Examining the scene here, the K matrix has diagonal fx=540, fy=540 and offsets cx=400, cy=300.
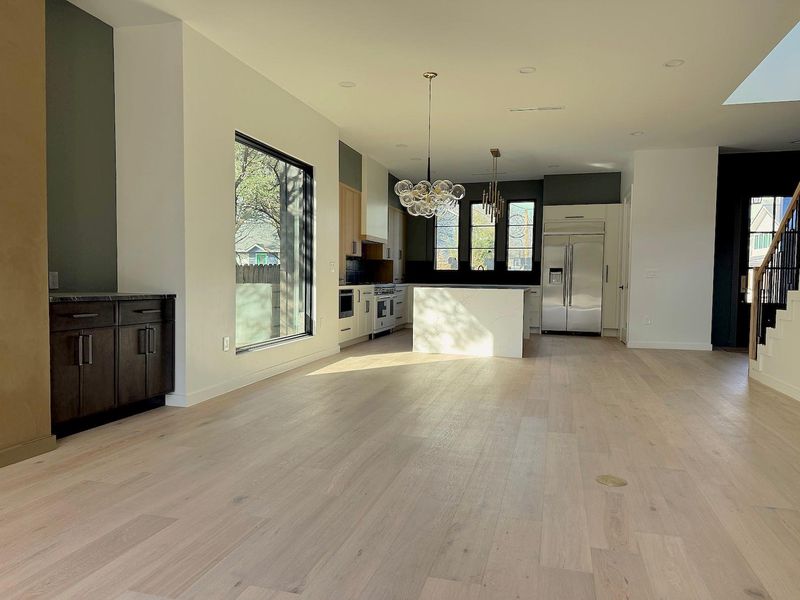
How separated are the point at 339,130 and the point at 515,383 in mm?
4026

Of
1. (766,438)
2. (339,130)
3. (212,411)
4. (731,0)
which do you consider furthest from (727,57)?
(212,411)

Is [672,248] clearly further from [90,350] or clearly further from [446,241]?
[90,350]

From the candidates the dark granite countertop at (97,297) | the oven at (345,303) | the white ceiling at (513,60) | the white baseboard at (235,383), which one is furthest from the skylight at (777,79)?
the dark granite countertop at (97,297)

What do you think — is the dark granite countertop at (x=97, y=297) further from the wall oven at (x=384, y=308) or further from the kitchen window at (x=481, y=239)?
the kitchen window at (x=481, y=239)

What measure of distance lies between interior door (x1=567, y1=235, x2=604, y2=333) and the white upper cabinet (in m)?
3.31

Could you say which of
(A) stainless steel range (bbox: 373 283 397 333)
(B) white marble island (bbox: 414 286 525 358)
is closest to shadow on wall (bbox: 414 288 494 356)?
(B) white marble island (bbox: 414 286 525 358)

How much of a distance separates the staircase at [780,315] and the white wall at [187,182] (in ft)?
16.0

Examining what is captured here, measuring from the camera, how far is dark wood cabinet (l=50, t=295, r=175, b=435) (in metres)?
3.23

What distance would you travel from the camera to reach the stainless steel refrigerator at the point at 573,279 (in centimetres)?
939

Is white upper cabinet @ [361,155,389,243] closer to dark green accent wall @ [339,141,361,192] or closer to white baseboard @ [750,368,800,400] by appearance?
dark green accent wall @ [339,141,361,192]

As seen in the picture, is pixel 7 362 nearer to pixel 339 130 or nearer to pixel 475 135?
pixel 339 130

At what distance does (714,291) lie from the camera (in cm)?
827

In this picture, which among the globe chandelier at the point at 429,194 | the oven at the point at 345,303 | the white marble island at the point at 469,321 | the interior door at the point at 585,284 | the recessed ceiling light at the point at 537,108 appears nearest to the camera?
the globe chandelier at the point at 429,194

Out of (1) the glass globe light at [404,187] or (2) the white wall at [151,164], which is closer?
(2) the white wall at [151,164]
